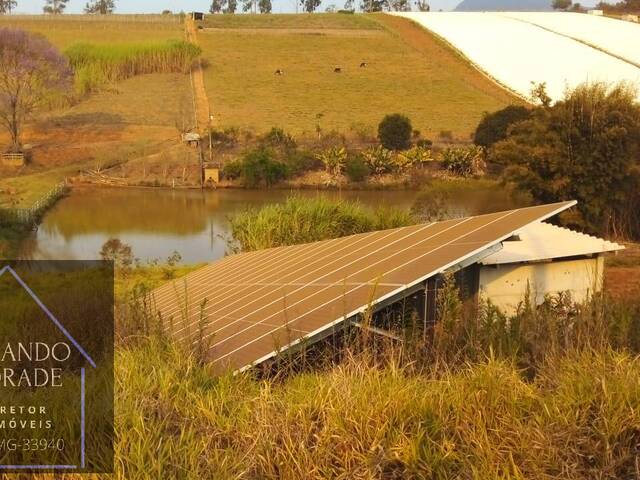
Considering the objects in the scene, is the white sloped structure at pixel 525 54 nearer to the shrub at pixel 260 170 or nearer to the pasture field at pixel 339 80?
the pasture field at pixel 339 80

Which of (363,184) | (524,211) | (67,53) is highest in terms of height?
(67,53)

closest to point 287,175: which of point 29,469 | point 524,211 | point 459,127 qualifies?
point 459,127

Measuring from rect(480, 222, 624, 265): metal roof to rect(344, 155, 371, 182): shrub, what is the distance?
72.7 ft

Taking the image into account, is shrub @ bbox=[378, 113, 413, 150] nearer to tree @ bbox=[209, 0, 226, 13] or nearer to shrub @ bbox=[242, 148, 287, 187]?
shrub @ bbox=[242, 148, 287, 187]

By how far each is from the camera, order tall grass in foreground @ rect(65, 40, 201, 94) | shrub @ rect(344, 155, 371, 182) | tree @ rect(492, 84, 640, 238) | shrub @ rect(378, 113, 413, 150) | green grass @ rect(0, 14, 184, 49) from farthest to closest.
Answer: green grass @ rect(0, 14, 184, 49) < tall grass in foreground @ rect(65, 40, 201, 94) < shrub @ rect(378, 113, 413, 150) < shrub @ rect(344, 155, 371, 182) < tree @ rect(492, 84, 640, 238)

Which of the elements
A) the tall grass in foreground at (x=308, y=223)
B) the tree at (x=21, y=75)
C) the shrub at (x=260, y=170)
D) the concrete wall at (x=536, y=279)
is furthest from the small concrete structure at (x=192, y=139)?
the concrete wall at (x=536, y=279)

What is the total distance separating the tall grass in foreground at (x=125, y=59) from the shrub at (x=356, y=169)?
2144 cm

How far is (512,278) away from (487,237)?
316 cm

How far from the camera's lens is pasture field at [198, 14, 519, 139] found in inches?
1641

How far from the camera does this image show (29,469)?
311 centimetres

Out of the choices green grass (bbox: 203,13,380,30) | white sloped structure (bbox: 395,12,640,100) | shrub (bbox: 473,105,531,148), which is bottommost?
shrub (bbox: 473,105,531,148)

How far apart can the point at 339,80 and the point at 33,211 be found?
1162 inches

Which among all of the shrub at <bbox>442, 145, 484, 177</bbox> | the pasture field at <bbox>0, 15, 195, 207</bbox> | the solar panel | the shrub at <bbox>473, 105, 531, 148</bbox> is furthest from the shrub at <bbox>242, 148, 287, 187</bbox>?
the solar panel

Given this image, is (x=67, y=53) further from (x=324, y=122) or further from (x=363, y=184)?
(x=363, y=184)
